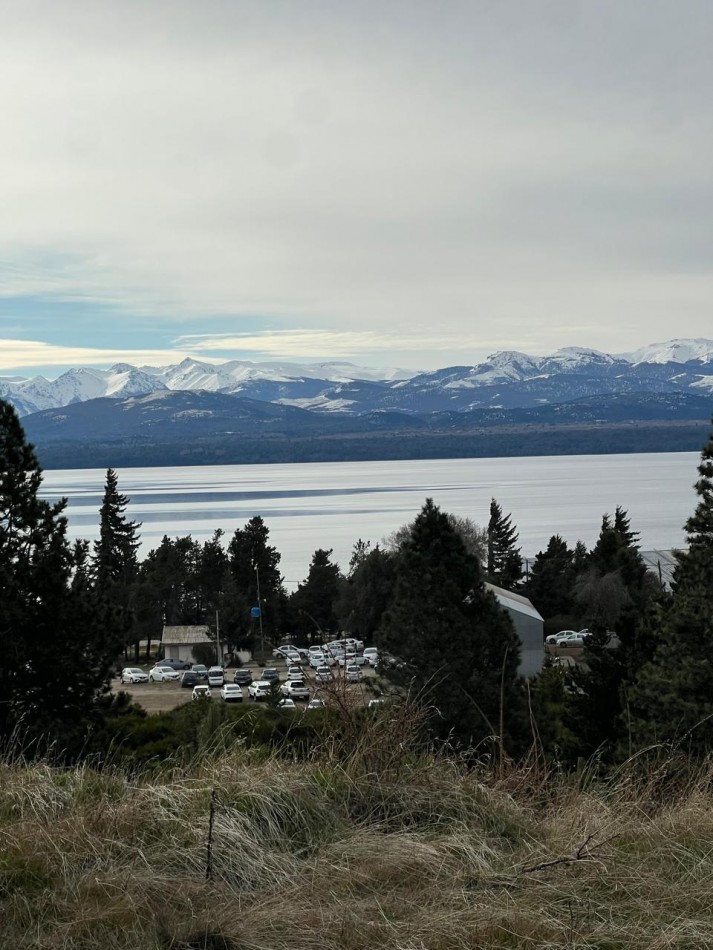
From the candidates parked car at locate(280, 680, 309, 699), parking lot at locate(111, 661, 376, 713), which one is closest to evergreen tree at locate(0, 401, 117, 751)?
parking lot at locate(111, 661, 376, 713)

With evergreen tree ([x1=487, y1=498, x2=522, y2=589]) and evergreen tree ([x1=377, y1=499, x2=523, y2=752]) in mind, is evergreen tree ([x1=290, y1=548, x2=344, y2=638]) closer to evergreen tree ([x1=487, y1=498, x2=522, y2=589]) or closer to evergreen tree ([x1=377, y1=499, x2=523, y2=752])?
evergreen tree ([x1=487, y1=498, x2=522, y2=589])

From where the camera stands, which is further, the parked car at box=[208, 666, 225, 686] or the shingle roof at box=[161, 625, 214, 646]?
the shingle roof at box=[161, 625, 214, 646]

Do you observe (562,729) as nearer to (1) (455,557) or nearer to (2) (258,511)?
(1) (455,557)

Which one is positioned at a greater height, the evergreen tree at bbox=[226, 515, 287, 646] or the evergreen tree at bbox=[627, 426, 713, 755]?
the evergreen tree at bbox=[627, 426, 713, 755]

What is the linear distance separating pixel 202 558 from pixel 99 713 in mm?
46916

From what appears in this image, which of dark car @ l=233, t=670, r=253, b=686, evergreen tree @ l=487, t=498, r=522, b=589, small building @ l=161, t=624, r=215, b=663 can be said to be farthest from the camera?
evergreen tree @ l=487, t=498, r=522, b=589

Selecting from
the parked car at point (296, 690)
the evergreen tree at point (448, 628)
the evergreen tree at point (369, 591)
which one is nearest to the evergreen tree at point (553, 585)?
the evergreen tree at point (369, 591)

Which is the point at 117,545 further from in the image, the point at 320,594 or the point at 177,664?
the point at 177,664

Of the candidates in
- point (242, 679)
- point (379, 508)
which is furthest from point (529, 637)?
point (379, 508)

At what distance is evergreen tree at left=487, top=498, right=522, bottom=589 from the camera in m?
60.6

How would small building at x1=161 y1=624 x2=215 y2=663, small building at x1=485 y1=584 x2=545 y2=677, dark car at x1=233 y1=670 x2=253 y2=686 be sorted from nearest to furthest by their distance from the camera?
small building at x1=485 y1=584 x2=545 y2=677 < dark car at x1=233 y1=670 x2=253 y2=686 < small building at x1=161 y1=624 x2=215 y2=663

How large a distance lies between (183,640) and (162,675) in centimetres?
817

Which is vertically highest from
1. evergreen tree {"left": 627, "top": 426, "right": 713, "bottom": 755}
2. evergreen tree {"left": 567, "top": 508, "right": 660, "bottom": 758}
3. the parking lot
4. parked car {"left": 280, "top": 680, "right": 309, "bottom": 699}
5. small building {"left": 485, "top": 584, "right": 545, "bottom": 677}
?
evergreen tree {"left": 627, "top": 426, "right": 713, "bottom": 755}

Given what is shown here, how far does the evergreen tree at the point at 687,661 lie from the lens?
13758mm
